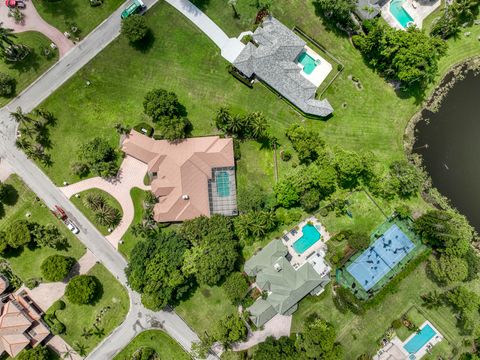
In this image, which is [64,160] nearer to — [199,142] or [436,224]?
[199,142]

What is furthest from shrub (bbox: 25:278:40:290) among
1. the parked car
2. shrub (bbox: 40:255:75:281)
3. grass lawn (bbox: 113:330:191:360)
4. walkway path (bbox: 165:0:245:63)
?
walkway path (bbox: 165:0:245:63)

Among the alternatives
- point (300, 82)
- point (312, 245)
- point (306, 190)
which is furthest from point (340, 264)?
point (300, 82)

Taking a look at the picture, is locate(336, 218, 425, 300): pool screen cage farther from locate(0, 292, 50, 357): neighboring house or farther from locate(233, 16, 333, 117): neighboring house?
locate(0, 292, 50, 357): neighboring house

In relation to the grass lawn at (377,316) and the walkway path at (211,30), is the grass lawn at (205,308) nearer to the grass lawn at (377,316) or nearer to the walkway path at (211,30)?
the grass lawn at (377,316)

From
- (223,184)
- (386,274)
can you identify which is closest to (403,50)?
(223,184)

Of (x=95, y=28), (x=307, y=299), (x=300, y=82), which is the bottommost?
(x=307, y=299)

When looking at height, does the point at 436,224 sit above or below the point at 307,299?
above
